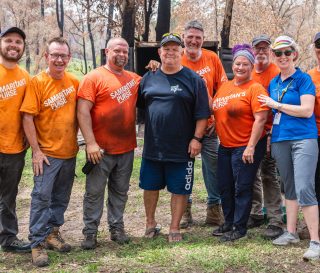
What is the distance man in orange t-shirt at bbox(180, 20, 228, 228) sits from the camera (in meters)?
5.83

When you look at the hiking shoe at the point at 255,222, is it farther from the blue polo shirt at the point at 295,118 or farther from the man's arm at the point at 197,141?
the blue polo shirt at the point at 295,118

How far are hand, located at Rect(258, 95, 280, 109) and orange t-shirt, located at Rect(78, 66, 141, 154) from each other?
4.76ft

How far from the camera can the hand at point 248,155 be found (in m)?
5.07

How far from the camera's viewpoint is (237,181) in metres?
5.27

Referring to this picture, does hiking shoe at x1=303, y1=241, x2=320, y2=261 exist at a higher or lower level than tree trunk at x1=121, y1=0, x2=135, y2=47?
lower

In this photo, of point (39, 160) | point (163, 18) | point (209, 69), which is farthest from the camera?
point (163, 18)

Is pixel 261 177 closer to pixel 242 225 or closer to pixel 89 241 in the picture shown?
pixel 242 225

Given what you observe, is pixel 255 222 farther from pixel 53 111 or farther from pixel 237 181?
pixel 53 111

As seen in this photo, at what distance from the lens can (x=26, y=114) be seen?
484 cm

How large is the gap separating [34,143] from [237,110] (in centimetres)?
224

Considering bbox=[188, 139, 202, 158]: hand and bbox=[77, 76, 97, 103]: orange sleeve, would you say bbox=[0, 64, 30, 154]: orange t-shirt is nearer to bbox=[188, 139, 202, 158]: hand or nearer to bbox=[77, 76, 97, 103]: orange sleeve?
bbox=[77, 76, 97, 103]: orange sleeve

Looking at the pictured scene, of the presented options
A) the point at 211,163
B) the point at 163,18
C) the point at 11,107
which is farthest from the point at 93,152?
the point at 163,18

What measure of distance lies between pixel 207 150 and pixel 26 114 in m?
2.43

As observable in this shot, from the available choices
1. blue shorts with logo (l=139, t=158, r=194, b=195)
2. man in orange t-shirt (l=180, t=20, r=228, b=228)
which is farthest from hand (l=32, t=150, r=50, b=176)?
man in orange t-shirt (l=180, t=20, r=228, b=228)
